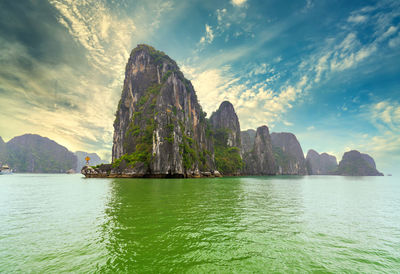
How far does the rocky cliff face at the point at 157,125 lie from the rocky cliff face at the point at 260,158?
60.4 meters

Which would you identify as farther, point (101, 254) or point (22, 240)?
point (22, 240)

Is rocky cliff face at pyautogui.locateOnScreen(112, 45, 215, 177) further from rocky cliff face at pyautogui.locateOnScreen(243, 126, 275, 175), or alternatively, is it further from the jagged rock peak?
rocky cliff face at pyautogui.locateOnScreen(243, 126, 275, 175)

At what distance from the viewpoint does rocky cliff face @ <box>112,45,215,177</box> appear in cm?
7144

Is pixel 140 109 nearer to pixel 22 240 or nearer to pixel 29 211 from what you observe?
pixel 29 211

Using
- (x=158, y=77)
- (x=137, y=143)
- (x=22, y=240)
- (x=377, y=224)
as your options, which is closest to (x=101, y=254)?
(x=22, y=240)

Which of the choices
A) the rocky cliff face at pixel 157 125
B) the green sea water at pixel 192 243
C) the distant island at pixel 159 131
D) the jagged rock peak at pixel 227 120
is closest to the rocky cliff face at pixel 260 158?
the distant island at pixel 159 131

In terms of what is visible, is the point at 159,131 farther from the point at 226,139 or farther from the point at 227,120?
the point at 227,120

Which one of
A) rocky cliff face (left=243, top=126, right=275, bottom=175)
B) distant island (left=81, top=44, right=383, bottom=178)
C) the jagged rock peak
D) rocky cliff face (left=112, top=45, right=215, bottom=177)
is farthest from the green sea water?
the jagged rock peak

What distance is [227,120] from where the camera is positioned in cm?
16650

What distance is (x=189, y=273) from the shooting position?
5.46 metres

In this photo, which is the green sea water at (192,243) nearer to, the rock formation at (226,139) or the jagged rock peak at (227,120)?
the rock formation at (226,139)

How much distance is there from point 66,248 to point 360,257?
12670 millimetres

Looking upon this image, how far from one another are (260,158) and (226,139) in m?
40.7

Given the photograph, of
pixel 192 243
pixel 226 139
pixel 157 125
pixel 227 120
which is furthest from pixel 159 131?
pixel 227 120
